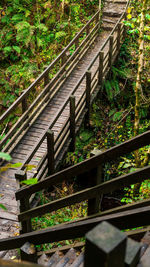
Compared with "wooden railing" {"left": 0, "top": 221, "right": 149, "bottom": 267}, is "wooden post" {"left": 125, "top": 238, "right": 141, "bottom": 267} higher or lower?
lower

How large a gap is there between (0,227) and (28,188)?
248 centimetres

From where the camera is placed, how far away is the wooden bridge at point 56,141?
6.62 ft

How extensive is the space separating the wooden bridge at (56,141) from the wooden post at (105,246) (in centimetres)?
52

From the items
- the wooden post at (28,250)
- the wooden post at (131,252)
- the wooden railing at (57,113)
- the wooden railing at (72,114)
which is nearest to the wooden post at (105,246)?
the wooden post at (131,252)

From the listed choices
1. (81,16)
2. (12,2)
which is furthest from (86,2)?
(12,2)

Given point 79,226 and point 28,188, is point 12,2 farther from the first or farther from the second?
point 79,226

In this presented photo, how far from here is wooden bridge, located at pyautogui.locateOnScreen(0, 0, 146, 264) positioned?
2.02 m

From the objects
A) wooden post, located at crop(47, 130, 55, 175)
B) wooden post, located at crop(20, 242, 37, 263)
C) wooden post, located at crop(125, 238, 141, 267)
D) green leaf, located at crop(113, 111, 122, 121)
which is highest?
wooden post, located at crop(125, 238, 141, 267)

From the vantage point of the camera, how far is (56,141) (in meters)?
6.51

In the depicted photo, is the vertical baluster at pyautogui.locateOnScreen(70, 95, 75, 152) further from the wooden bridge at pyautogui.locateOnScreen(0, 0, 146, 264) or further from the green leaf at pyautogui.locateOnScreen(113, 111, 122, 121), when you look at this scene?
the green leaf at pyautogui.locateOnScreen(113, 111, 122, 121)

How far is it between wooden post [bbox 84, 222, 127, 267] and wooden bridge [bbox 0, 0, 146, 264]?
1.70ft

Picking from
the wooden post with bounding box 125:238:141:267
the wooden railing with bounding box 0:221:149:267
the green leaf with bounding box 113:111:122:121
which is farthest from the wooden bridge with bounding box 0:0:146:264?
the green leaf with bounding box 113:111:122:121

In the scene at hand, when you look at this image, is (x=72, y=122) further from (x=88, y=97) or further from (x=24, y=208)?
(x=24, y=208)

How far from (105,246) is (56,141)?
5.67 m
